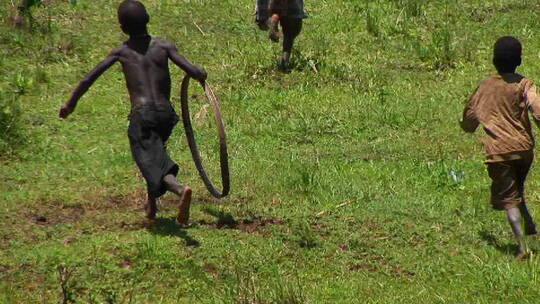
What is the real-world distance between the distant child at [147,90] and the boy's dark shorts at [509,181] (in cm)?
248

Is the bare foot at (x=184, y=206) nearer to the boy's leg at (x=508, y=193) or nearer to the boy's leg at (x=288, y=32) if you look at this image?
the boy's leg at (x=508, y=193)

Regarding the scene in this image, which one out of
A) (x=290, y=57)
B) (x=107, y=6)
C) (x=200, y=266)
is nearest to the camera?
(x=200, y=266)

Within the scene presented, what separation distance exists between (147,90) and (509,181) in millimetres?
2985

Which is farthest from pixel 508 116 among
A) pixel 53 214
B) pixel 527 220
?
pixel 53 214

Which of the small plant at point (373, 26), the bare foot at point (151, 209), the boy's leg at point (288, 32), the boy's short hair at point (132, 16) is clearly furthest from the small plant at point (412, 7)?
the bare foot at point (151, 209)

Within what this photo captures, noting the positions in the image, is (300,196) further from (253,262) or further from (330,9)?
(330,9)

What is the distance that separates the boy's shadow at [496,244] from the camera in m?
8.23

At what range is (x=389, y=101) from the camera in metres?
12.7

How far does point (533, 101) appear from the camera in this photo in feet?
26.5

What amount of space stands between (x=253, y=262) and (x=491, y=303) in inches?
70.8

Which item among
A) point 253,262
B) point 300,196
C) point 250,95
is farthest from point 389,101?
point 253,262

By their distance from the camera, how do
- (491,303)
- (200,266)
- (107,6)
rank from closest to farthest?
1. (491,303)
2. (200,266)
3. (107,6)

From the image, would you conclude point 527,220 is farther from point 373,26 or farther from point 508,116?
point 373,26

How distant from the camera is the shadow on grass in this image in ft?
26.8
